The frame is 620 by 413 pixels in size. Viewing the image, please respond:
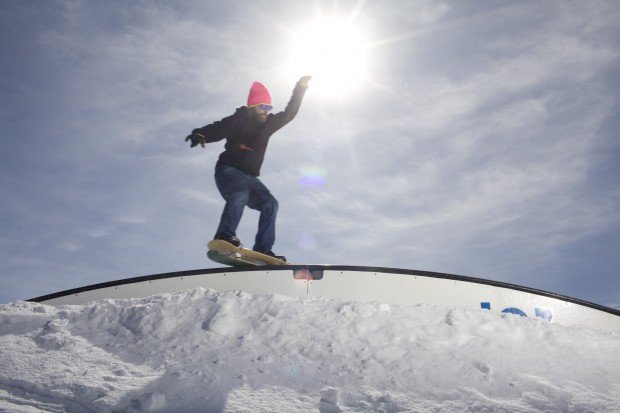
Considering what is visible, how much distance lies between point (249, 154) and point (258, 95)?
1.09 m

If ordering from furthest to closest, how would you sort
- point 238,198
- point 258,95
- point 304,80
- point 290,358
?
point 258,95, point 304,80, point 238,198, point 290,358

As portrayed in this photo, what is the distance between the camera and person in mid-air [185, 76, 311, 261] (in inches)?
296

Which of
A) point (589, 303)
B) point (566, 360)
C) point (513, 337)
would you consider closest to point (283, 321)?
point (513, 337)

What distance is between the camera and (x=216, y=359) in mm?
3975

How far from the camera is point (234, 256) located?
7375 mm

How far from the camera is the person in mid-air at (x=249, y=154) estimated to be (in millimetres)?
7512

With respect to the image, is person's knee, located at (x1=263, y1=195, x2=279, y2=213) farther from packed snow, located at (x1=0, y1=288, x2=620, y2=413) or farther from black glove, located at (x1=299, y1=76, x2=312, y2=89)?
packed snow, located at (x1=0, y1=288, x2=620, y2=413)

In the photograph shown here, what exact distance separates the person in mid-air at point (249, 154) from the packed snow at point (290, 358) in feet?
8.07

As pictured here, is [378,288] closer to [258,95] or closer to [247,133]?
[247,133]

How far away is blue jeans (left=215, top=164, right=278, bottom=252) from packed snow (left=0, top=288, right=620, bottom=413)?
2.16 metres

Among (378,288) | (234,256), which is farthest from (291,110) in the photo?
(378,288)

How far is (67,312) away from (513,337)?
176 inches

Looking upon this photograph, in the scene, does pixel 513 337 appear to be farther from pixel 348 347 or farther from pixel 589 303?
pixel 589 303

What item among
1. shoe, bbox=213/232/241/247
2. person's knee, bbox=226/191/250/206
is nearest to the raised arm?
person's knee, bbox=226/191/250/206
